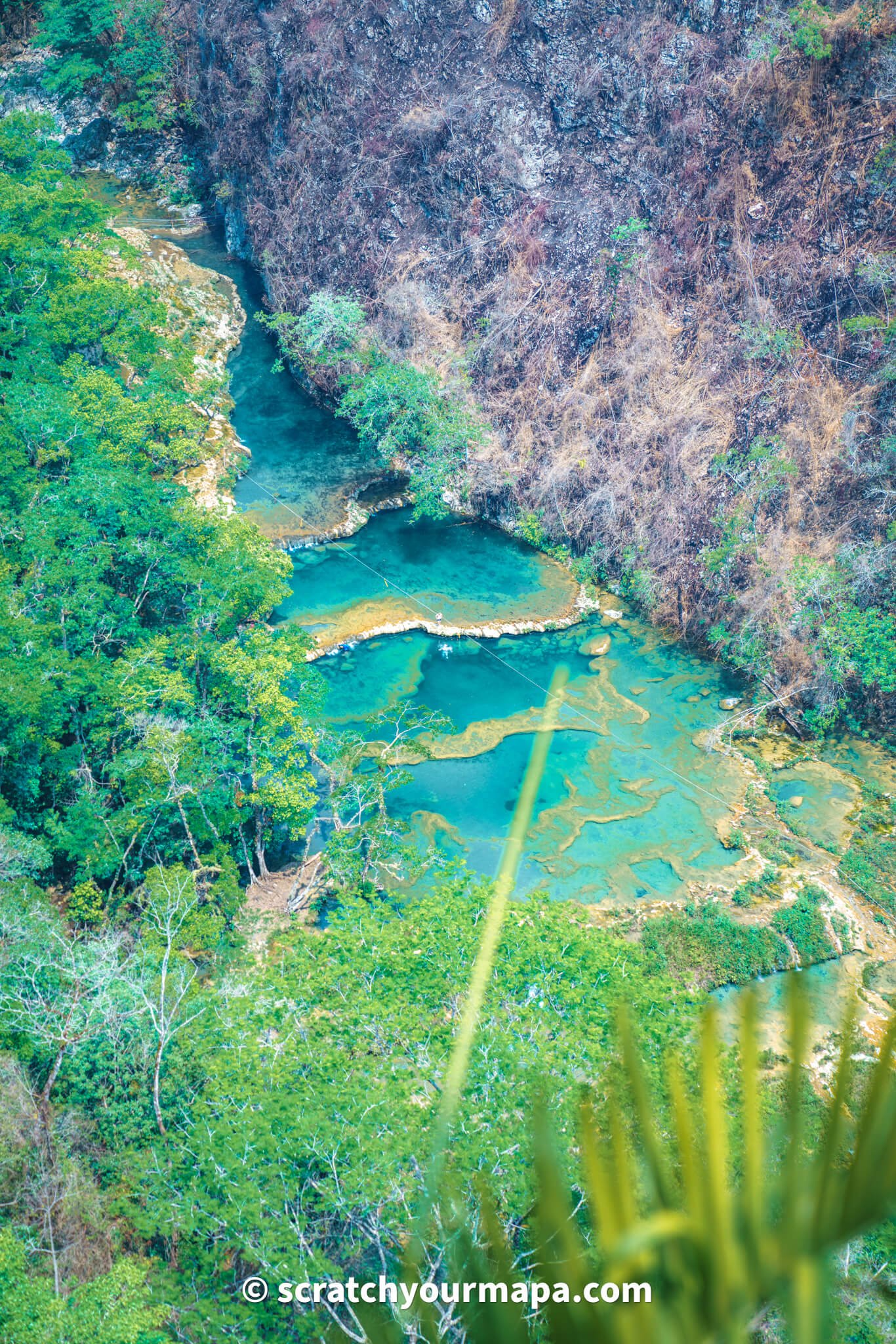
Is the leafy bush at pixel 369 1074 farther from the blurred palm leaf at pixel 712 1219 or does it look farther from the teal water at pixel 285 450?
the teal water at pixel 285 450

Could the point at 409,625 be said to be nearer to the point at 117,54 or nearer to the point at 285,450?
the point at 285,450

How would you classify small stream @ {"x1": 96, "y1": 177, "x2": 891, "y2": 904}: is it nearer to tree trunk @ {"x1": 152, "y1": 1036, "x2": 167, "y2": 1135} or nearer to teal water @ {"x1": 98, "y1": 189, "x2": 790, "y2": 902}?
teal water @ {"x1": 98, "y1": 189, "x2": 790, "y2": 902}

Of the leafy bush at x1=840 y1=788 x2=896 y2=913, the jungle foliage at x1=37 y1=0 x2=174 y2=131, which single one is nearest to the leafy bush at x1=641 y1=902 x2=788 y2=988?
the leafy bush at x1=840 y1=788 x2=896 y2=913

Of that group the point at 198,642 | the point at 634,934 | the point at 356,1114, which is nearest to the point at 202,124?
the point at 198,642

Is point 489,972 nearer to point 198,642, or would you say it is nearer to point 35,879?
point 35,879

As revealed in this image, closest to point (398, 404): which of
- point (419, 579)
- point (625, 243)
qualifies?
point (419, 579)
